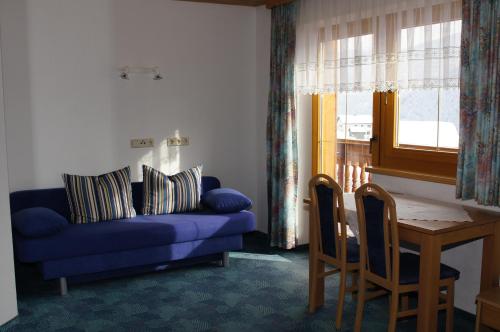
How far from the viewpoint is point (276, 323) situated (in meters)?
3.65

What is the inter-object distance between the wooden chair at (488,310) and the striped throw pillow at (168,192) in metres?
2.79

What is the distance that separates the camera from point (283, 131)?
5.24 metres

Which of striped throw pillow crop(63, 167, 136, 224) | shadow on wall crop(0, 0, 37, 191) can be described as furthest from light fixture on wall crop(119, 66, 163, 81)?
striped throw pillow crop(63, 167, 136, 224)

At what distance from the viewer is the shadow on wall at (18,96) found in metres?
4.61

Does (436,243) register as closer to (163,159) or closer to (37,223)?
(37,223)

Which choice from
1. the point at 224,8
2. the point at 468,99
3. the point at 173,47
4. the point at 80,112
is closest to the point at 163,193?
the point at 80,112

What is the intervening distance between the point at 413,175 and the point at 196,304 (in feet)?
6.28

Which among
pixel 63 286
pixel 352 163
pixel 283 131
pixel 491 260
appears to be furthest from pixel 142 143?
pixel 491 260

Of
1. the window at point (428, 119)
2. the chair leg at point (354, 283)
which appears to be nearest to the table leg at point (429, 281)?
the chair leg at point (354, 283)

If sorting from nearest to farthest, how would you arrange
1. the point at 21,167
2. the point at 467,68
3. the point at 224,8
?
the point at 467,68, the point at 21,167, the point at 224,8

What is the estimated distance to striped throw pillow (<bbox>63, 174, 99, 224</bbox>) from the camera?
181 inches

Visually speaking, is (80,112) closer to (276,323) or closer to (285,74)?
(285,74)

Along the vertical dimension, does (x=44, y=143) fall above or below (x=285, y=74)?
below

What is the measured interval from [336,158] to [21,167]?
2908mm
